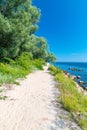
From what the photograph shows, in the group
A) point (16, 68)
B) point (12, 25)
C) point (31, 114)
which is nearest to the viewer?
point (31, 114)

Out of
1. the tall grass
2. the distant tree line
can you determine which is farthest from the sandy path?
the distant tree line

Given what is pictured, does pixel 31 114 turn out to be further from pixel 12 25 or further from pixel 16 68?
pixel 12 25

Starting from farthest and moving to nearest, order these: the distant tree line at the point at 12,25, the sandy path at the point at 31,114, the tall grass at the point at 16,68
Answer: the distant tree line at the point at 12,25 < the tall grass at the point at 16,68 < the sandy path at the point at 31,114

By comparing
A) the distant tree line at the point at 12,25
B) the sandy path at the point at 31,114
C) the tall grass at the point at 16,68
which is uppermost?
the distant tree line at the point at 12,25

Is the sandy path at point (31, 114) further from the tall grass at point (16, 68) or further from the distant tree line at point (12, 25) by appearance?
the distant tree line at point (12, 25)

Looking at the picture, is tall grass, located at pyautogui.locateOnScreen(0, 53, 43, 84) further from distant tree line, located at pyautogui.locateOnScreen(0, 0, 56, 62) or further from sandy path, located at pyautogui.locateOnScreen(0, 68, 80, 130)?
sandy path, located at pyautogui.locateOnScreen(0, 68, 80, 130)

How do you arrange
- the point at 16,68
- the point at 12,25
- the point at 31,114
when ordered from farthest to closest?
the point at 12,25
the point at 16,68
the point at 31,114

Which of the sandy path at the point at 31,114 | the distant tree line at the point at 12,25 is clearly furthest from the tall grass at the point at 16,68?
the sandy path at the point at 31,114

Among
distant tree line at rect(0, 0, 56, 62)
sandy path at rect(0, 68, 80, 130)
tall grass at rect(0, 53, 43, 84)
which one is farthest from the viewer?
distant tree line at rect(0, 0, 56, 62)

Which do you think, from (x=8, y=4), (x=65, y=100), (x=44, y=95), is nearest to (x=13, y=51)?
(x=8, y=4)

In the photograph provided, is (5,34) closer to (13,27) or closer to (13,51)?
(13,27)

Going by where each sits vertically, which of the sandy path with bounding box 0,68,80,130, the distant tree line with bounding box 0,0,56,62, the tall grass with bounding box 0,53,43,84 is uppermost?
the distant tree line with bounding box 0,0,56,62

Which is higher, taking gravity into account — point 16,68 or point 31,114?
point 16,68

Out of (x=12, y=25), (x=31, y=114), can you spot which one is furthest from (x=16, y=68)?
(x=31, y=114)
